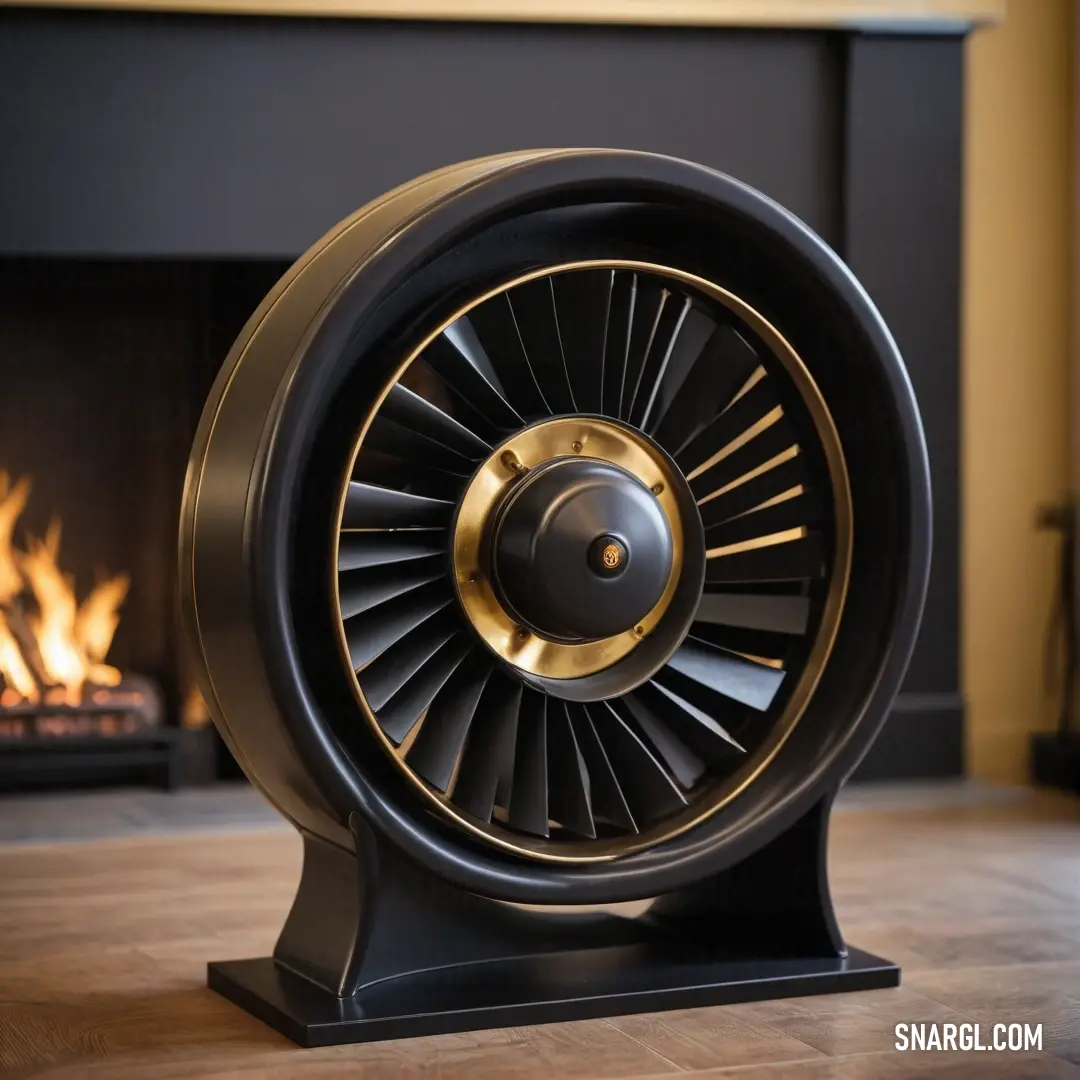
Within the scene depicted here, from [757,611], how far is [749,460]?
16cm

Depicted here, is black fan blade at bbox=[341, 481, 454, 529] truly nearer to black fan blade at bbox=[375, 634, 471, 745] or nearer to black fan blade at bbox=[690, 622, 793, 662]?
black fan blade at bbox=[375, 634, 471, 745]

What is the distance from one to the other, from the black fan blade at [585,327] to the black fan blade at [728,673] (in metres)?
0.28

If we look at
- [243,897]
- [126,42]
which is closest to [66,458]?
[126,42]

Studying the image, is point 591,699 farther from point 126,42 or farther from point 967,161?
point 967,161

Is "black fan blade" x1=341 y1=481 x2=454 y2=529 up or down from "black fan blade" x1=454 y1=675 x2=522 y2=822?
up

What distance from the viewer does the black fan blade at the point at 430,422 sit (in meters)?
1.67

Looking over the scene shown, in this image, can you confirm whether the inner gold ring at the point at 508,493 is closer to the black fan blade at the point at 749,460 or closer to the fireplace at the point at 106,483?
the black fan blade at the point at 749,460

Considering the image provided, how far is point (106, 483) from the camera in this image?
356cm

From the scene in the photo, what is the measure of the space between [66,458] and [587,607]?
2124 millimetres

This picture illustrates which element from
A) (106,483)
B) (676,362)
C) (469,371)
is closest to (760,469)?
(676,362)

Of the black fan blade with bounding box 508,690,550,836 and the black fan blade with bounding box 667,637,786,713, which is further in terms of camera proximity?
the black fan blade with bounding box 667,637,786,713

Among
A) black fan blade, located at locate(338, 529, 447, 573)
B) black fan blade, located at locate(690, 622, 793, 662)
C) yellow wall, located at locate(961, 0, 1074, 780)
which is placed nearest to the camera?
black fan blade, located at locate(338, 529, 447, 573)

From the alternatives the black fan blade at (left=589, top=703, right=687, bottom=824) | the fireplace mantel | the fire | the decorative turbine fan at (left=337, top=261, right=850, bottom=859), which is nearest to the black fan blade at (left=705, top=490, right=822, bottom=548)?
the decorative turbine fan at (left=337, top=261, right=850, bottom=859)

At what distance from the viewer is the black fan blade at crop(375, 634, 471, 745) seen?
168cm
